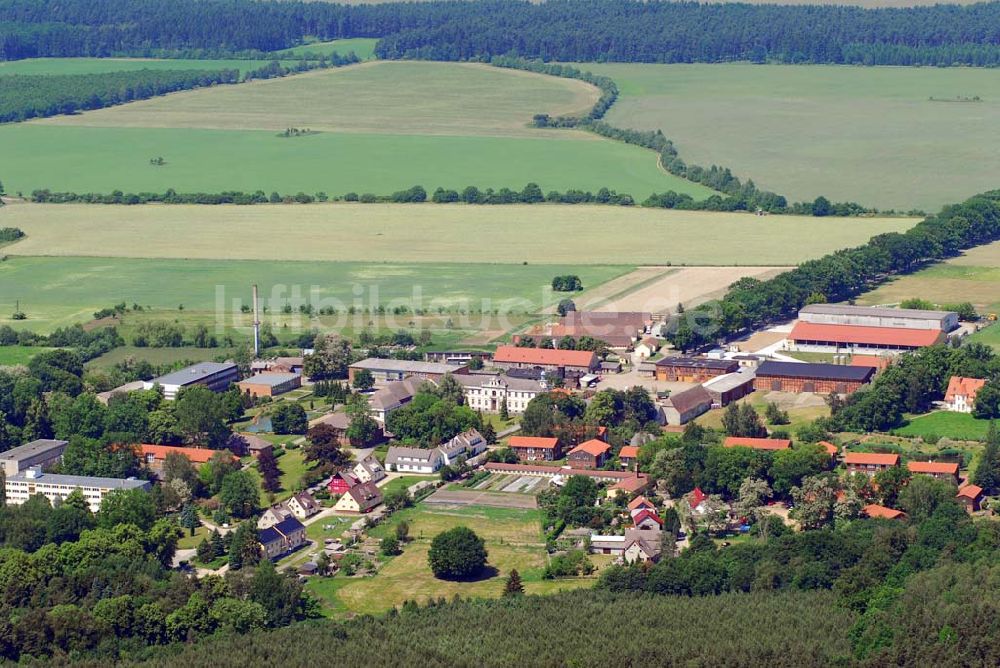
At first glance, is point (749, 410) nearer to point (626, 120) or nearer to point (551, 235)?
point (551, 235)

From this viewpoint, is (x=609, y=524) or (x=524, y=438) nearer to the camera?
(x=609, y=524)

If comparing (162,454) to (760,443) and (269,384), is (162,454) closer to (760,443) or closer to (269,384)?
(269,384)

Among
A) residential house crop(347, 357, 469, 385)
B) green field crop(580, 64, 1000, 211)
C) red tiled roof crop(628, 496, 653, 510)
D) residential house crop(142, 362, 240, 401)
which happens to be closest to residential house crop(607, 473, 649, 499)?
red tiled roof crop(628, 496, 653, 510)

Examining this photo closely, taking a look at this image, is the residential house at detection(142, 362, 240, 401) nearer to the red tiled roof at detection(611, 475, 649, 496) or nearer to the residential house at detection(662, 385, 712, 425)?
the residential house at detection(662, 385, 712, 425)

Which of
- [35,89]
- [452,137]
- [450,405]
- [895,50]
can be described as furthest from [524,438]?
[895,50]

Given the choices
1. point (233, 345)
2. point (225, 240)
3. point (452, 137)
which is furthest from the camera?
point (452, 137)

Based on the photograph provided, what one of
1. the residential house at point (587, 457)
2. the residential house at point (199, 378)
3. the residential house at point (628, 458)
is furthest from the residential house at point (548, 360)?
the residential house at point (628, 458)

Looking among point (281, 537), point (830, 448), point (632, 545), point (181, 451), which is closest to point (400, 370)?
point (181, 451)
